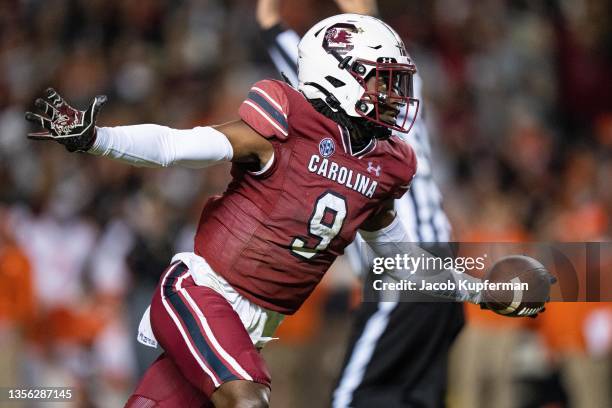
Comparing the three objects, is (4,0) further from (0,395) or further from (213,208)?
(213,208)

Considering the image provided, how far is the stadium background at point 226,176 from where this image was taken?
27.7 ft

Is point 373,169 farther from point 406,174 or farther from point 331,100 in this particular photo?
point 331,100

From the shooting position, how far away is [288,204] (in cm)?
411

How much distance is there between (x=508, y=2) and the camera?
11.8 m

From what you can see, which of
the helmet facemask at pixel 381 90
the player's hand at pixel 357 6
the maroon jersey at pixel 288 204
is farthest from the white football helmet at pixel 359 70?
the player's hand at pixel 357 6

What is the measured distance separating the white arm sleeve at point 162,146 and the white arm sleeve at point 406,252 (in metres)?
0.91

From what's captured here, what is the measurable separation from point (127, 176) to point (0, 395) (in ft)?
12.1

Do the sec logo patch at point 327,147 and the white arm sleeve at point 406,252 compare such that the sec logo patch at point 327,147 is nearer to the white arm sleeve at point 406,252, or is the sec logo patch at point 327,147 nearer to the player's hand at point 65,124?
the white arm sleeve at point 406,252

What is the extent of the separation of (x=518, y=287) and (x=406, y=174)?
583mm

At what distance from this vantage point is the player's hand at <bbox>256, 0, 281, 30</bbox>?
5852mm

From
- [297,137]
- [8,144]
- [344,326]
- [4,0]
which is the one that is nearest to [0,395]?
[344,326]

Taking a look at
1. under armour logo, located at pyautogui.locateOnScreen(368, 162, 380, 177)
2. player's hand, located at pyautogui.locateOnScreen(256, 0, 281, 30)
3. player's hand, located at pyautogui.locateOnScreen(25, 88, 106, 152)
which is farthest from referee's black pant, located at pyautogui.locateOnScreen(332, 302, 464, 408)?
player's hand, located at pyautogui.locateOnScreen(25, 88, 106, 152)

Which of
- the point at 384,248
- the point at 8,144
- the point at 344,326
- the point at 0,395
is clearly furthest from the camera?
the point at 8,144

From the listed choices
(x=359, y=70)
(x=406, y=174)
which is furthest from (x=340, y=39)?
(x=406, y=174)
